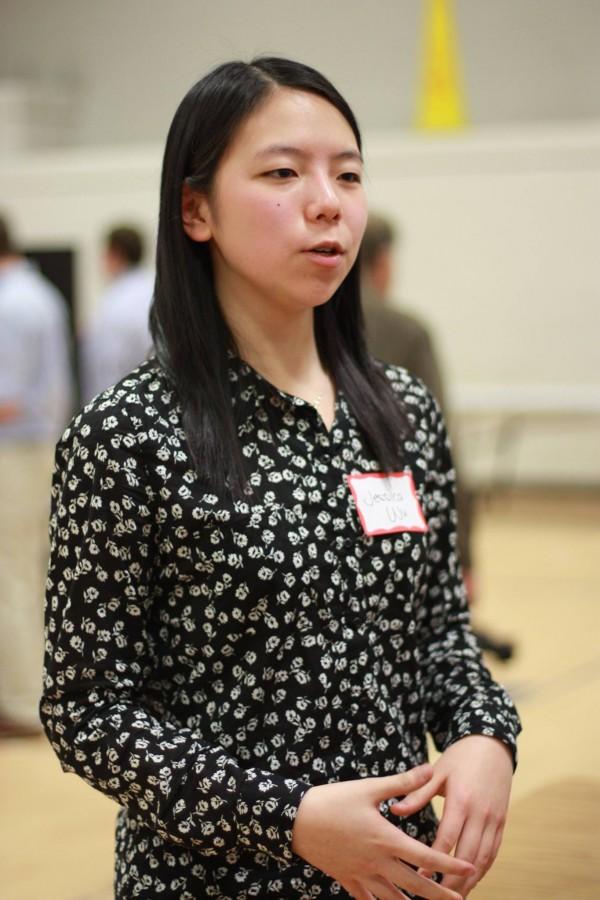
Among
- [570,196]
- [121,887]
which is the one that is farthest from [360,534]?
[570,196]

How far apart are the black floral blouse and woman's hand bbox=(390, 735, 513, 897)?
0.11 ft

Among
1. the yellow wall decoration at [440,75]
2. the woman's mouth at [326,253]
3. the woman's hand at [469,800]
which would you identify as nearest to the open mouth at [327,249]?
the woman's mouth at [326,253]

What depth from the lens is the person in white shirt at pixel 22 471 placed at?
174 inches

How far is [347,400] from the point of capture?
1.46 metres

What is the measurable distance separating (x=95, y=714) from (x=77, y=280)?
993 cm

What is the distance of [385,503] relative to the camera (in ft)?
4.51

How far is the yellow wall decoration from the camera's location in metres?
9.90

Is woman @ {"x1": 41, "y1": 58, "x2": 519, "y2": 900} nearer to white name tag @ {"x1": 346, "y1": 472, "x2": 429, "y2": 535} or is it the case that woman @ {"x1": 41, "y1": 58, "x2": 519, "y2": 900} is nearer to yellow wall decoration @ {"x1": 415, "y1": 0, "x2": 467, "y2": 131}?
white name tag @ {"x1": 346, "y1": 472, "x2": 429, "y2": 535}

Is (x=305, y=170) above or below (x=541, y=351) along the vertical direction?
below

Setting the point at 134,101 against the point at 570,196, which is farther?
the point at 134,101

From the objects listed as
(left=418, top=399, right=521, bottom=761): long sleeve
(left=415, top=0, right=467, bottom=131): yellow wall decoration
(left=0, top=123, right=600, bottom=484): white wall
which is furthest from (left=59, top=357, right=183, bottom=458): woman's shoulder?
(left=415, top=0, right=467, bottom=131): yellow wall decoration

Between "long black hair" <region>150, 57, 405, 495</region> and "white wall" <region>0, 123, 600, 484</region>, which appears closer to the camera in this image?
"long black hair" <region>150, 57, 405, 495</region>

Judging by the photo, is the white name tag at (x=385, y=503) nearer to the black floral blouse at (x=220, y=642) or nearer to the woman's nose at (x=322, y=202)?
the black floral blouse at (x=220, y=642)

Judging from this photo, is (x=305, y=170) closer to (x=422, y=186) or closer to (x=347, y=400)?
(x=347, y=400)
